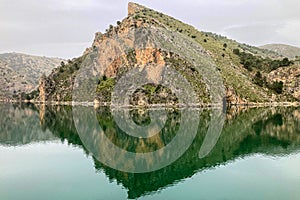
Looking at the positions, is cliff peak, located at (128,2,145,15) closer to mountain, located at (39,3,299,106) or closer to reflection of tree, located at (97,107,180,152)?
mountain, located at (39,3,299,106)

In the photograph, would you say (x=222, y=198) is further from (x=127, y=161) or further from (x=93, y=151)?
(x=93, y=151)

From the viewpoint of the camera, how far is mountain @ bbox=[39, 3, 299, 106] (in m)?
134

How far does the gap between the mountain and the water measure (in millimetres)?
52923

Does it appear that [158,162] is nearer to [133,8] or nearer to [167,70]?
[167,70]

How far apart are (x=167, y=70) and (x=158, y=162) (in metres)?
91.6

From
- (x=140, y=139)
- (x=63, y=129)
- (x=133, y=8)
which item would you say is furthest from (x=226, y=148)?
(x=133, y=8)

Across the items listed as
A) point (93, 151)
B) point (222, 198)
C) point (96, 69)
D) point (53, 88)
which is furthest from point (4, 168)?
point (53, 88)

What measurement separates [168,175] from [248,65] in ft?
404

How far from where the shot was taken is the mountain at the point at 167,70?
13388 centimetres

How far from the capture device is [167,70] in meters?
137

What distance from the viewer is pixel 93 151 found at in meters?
56.6

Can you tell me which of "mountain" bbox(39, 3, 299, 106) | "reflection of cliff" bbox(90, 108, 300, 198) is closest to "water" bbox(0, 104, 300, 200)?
"reflection of cliff" bbox(90, 108, 300, 198)

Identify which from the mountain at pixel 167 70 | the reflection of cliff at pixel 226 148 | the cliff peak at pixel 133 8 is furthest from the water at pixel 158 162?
the cliff peak at pixel 133 8

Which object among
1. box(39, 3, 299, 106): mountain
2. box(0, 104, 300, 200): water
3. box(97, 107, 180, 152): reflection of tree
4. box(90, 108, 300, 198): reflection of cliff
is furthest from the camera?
box(39, 3, 299, 106): mountain
